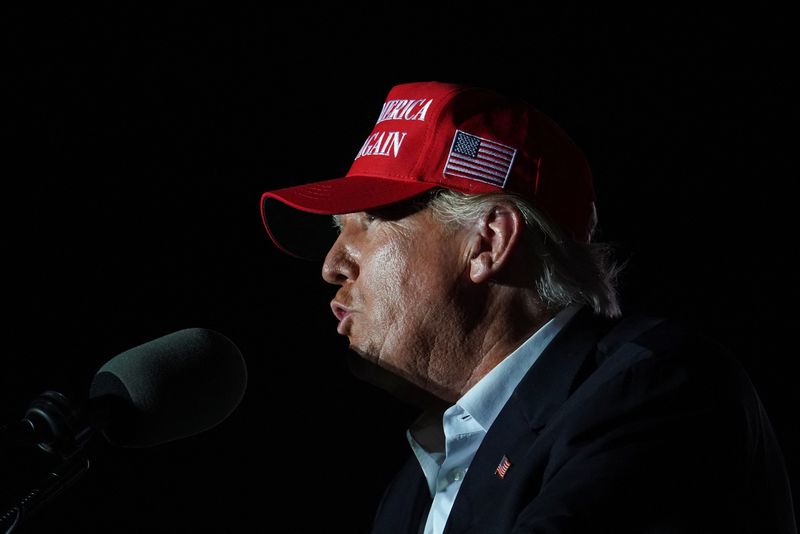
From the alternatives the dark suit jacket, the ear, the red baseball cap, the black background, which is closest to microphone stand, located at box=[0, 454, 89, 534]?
the dark suit jacket

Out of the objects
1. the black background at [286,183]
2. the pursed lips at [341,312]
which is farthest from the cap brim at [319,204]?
the black background at [286,183]

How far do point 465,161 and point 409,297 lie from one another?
1.08ft

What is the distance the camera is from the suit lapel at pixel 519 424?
1.72m

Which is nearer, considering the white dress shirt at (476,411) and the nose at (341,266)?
the white dress shirt at (476,411)

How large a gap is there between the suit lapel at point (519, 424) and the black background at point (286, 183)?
2.72 feet

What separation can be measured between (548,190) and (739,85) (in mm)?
988

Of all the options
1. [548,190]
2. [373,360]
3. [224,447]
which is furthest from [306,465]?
[548,190]

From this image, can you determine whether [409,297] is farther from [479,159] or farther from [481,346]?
[479,159]

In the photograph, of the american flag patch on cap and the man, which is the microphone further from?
the american flag patch on cap

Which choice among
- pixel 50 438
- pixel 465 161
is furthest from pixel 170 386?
pixel 465 161

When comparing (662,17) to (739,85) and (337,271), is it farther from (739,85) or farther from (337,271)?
(337,271)

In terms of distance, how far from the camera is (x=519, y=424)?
69.2 inches

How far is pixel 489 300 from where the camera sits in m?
1.99

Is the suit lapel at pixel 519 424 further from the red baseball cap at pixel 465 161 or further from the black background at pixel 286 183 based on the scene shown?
the black background at pixel 286 183
